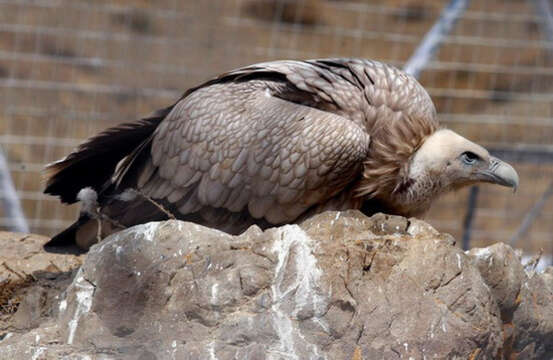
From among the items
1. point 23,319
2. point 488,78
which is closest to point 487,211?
point 488,78

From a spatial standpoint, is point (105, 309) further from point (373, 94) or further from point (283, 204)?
point (373, 94)

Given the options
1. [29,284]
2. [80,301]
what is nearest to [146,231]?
[80,301]

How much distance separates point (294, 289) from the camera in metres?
2.93

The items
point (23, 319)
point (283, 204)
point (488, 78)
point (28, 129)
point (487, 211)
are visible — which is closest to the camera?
point (23, 319)

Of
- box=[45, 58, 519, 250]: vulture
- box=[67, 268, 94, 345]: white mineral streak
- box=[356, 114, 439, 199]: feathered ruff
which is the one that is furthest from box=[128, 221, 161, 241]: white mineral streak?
box=[356, 114, 439, 199]: feathered ruff

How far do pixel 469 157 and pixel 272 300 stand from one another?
4.13ft

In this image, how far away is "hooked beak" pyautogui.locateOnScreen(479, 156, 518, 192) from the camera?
3730mm

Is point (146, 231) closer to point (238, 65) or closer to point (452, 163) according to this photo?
point (452, 163)

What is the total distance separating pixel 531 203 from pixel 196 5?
3238 millimetres

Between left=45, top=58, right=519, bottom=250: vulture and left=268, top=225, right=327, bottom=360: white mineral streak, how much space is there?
0.61 metres

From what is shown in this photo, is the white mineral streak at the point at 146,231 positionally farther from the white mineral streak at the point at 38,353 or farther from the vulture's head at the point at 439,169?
the vulture's head at the point at 439,169

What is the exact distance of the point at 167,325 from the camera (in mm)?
2908

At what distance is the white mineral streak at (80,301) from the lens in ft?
9.68

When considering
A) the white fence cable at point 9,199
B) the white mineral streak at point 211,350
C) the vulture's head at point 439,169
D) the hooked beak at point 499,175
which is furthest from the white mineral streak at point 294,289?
the white fence cable at point 9,199
